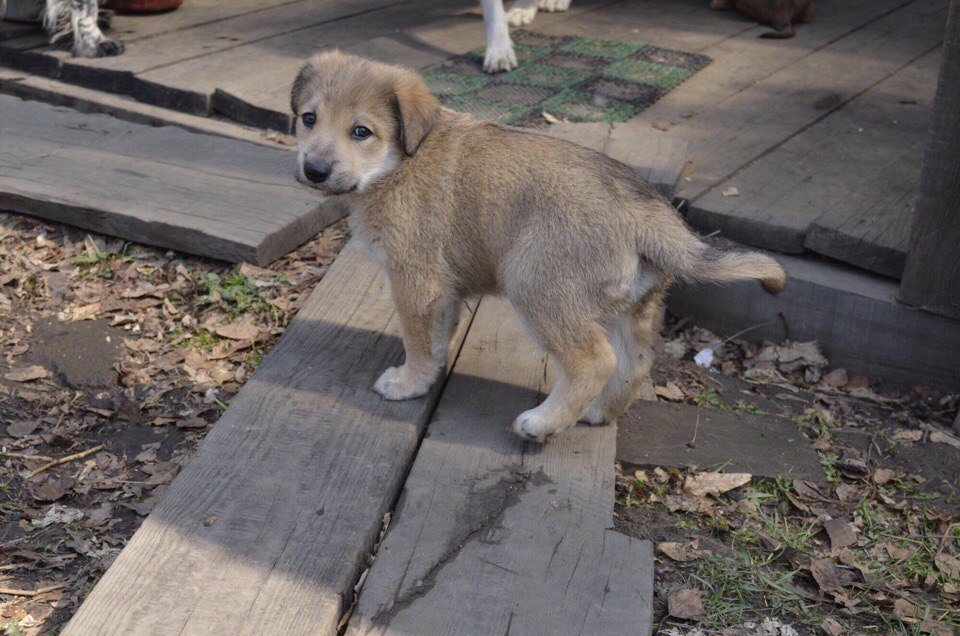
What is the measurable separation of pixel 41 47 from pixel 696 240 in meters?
5.36

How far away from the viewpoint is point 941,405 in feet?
13.6

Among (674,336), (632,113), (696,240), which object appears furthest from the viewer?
(632,113)

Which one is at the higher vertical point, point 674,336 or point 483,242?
point 483,242

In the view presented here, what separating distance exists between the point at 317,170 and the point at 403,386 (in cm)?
83

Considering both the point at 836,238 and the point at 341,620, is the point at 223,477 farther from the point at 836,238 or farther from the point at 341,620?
the point at 836,238

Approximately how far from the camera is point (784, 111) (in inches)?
239

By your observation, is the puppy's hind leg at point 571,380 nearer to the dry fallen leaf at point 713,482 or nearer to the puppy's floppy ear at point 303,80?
the dry fallen leaf at point 713,482

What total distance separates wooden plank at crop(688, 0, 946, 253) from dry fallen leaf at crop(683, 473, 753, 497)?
1.53 metres

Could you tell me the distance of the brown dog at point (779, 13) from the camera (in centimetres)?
765

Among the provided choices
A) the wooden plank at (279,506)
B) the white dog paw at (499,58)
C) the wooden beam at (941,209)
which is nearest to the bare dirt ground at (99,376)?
the wooden plank at (279,506)

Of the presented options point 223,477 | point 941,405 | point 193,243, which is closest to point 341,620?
point 223,477

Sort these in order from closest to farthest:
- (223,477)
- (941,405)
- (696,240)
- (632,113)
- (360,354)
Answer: (223,477), (696,240), (360,354), (941,405), (632,113)

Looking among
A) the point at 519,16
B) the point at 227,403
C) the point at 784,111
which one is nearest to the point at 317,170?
the point at 227,403

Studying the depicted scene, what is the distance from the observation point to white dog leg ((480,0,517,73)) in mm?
6539
